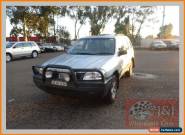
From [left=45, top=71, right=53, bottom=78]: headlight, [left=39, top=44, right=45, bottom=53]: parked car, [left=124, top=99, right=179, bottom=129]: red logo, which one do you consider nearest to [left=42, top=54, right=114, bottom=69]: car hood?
[left=45, top=71, right=53, bottom=78]: headlight

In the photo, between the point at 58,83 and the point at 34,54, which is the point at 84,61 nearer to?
the point at 58,83

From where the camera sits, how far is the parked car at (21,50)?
14.5 metres

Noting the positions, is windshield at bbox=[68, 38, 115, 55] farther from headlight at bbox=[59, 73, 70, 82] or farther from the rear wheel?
the rear wheel

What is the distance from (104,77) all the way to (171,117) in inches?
57.3

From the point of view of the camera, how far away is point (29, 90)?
6438 mm

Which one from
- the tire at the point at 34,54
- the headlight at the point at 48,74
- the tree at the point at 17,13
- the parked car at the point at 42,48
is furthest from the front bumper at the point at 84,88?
the parked car at the point at 42,48

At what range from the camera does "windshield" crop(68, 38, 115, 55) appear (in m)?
5.75

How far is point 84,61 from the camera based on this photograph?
4.97m

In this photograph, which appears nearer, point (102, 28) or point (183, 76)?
point (183, 76)

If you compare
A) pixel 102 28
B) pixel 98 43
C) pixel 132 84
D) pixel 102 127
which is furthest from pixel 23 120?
pixel 102 28

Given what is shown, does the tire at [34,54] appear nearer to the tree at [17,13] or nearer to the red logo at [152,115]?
the tree at [17,13]

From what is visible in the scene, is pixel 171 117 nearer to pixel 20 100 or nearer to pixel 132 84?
pixel 132 84

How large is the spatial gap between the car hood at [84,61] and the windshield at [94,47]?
0.33m

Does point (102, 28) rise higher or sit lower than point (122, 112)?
higher
